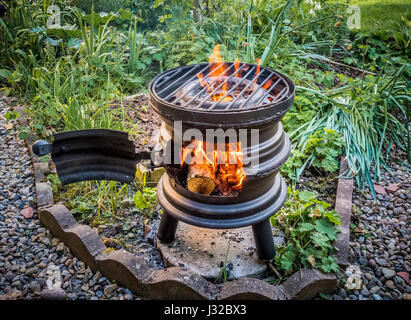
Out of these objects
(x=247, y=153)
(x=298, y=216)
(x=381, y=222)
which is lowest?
(x=381, y=222)

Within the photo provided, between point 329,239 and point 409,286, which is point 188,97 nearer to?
point 329,239

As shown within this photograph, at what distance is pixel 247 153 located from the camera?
4.95 feet

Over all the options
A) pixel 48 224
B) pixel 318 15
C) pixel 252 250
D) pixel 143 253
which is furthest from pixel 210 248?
pixel 318 15

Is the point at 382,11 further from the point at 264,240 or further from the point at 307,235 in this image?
the point at 264,240

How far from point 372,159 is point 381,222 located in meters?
0.76

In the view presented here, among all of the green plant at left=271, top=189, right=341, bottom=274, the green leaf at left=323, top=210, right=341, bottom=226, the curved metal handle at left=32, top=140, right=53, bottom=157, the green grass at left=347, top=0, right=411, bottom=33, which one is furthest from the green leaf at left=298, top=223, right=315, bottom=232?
the green grass at left=347, top=0, right=411, bottom=33

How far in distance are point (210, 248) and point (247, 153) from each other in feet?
2.58

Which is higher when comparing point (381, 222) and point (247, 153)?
point (247, 153)

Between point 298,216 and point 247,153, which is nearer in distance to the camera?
point 247,153

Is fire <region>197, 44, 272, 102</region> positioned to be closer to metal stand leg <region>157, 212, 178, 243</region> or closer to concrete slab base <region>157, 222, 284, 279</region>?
metal stand leg <region>157, 212, 178, 243</region>

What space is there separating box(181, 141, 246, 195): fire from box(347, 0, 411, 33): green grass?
4.40 m
